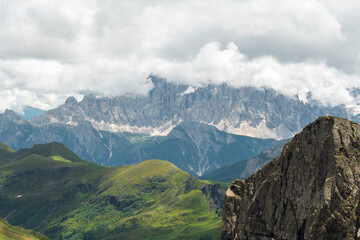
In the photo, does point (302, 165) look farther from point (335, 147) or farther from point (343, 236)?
point (343, 236)

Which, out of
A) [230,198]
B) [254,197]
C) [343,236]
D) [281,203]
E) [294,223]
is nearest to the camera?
[343,236]

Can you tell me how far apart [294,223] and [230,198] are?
42.6m

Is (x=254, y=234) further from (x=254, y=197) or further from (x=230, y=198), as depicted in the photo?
(x=230, y=198)

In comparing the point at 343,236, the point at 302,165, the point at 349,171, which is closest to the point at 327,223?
the point at 343,236

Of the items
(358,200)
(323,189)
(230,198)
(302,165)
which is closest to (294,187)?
(302,165)

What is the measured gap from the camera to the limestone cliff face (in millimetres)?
123562

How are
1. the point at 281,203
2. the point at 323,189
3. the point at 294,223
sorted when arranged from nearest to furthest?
the point at 323,189, the point at 294,223, the point at 281,203

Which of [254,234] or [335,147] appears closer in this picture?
[335,147]

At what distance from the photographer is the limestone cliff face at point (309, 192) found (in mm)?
123562

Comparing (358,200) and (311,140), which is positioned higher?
(311,140)

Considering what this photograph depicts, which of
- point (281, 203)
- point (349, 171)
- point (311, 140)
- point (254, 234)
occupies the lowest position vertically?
point (254, 234)

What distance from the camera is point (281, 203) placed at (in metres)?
150

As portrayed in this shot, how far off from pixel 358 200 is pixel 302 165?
1074 inches

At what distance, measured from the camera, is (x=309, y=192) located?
137750 mm
